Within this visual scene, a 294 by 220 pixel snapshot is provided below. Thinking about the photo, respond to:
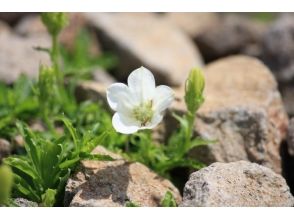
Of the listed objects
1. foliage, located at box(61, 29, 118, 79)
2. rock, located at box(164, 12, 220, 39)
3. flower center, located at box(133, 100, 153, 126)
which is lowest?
flower center, located at box(133, 100, 153, 126)

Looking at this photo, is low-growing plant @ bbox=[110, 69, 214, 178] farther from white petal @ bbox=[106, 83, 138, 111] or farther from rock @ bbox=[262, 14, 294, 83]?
rock @ bbox=[262, 14, 294, 83]

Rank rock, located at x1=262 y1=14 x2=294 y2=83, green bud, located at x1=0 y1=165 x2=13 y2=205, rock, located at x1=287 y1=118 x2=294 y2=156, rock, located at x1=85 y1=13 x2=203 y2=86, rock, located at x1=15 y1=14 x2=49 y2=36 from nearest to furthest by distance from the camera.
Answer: green bud, located at x1=0 y1=165 x2=13 y2=205 → rock, located at x1=287 y1=118 x2=294 y2=156 → rock, located at x1=262 y1=14 x2=294 y2=83 → rock, located at x1=85 y1=13 x2=203 y2=86 → rock, located at x1=15 y1=14 x2=49 y2=36

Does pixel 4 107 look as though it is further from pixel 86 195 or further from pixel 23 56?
pixel 86 195

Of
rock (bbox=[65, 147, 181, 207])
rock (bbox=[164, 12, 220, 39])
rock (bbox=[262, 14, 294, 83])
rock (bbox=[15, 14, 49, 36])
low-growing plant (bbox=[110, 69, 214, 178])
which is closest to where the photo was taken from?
rock (bbox=[65, 147, 181, 207])

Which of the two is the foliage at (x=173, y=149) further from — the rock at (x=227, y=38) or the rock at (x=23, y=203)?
the rock at (x=227, y=38)

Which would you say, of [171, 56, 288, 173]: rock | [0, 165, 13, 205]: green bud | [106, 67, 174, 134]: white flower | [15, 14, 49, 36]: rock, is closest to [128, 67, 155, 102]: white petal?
[106, 67, 174, 134]: white flower

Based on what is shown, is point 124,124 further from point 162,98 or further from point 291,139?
point 291,139

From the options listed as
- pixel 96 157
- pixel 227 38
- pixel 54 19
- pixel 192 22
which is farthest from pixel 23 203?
pixel 192 22

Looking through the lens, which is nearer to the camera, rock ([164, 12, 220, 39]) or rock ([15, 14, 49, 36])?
rock ([15, 14, 49, 36])
